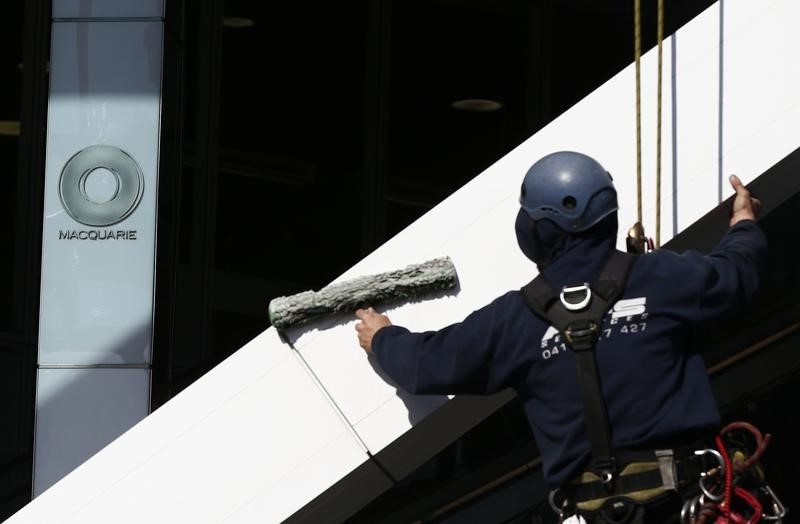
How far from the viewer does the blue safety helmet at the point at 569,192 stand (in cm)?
352

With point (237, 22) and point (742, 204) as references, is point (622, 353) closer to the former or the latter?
point (742, 204)

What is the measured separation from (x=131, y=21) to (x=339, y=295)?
345cm

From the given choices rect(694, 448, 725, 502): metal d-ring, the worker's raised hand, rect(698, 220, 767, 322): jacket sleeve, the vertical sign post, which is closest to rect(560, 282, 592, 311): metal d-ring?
rect(698, 220, 767, 322): jacket sleeve

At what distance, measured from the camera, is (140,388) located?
703 centimetres

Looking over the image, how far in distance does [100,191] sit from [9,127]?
3.18 meters

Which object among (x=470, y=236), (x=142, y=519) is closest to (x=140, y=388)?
(x=142, y=519)

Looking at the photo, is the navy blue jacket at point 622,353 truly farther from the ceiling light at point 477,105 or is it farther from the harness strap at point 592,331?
the ceiling light at point 477,105

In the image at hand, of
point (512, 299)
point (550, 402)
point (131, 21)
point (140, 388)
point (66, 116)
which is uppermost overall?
Result: point (131, 21)

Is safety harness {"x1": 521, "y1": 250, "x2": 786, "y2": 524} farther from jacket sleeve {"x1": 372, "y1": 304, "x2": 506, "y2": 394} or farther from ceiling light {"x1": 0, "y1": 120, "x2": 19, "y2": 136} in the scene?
ceiling light {"x1": 0, "y1": 120, "x2": 19, "y2": 136}

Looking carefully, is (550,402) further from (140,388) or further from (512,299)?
(140,388)

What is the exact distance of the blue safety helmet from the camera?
3.52 m

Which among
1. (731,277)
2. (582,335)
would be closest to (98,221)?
(582,335)

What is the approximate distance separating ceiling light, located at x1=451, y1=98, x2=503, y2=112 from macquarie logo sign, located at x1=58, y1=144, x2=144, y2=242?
13.5 ft

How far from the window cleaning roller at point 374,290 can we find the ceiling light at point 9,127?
6.43 m
